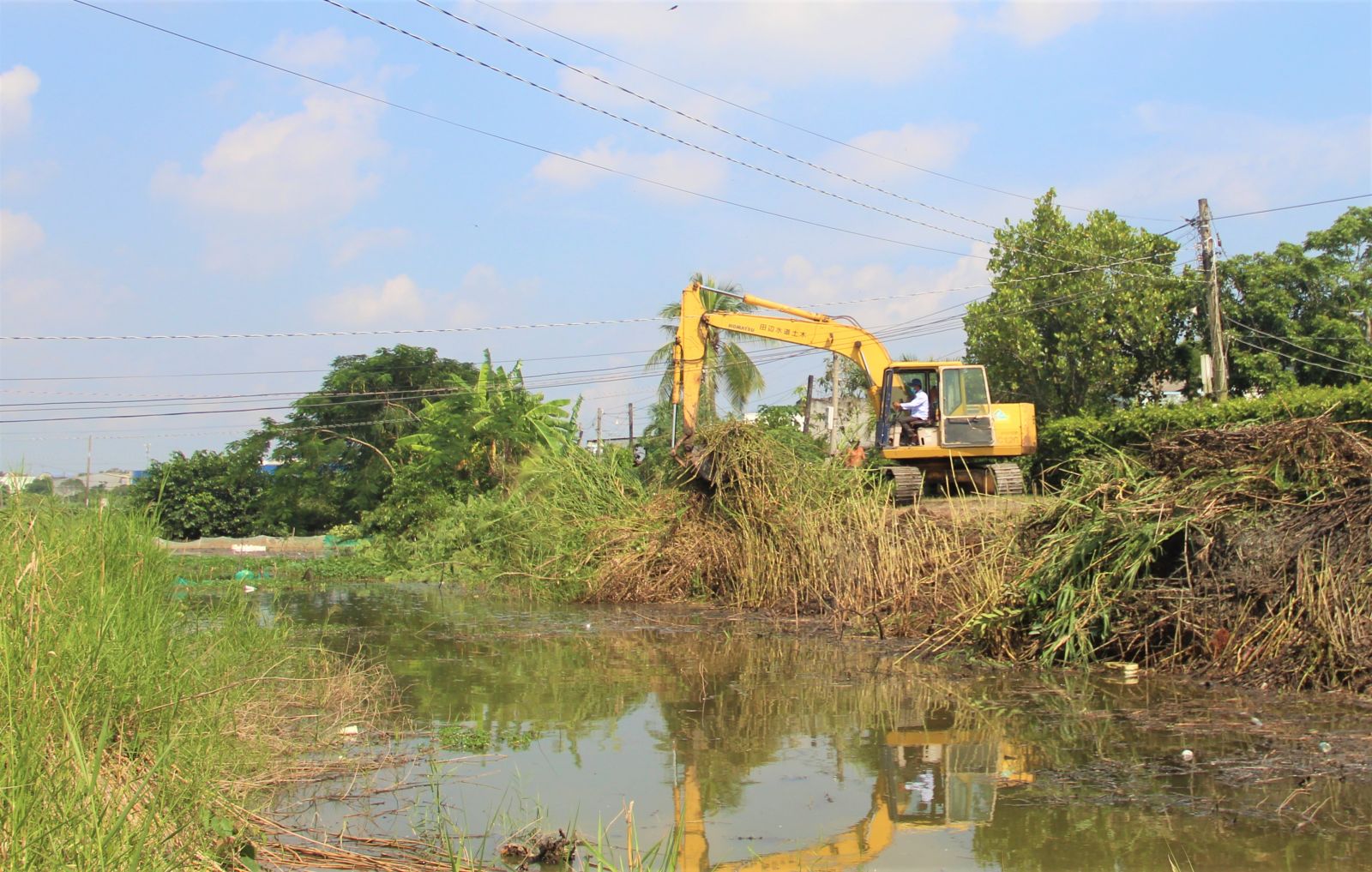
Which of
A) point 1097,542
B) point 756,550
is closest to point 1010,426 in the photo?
point 756,550

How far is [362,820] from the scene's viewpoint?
585 cm

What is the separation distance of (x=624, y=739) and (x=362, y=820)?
2225 millimetres

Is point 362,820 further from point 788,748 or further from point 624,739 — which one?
point 788,748

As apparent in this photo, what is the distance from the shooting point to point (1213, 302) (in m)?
26.4

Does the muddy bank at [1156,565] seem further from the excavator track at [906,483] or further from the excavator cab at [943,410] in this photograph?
the excavator cab at [943,410]

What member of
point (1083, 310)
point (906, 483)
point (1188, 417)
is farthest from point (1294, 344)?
point (906, 483)

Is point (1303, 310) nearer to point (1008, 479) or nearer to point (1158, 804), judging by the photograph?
point (1008, 479)

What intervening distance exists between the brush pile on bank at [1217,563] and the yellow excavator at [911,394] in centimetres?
864

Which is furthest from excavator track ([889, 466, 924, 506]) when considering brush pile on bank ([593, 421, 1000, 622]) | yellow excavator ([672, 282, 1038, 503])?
brush pile on bank ([593, 421, 1000, 622])

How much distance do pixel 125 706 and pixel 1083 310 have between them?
29363 mm

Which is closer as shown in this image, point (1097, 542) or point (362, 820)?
point (362, 820)

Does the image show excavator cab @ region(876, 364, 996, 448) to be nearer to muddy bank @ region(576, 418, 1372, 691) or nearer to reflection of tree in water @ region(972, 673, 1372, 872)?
muddy bank @ region(576, 418, 1372, 691)

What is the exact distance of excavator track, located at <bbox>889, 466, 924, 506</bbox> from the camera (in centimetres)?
1845

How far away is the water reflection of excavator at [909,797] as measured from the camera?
17.4 ft
